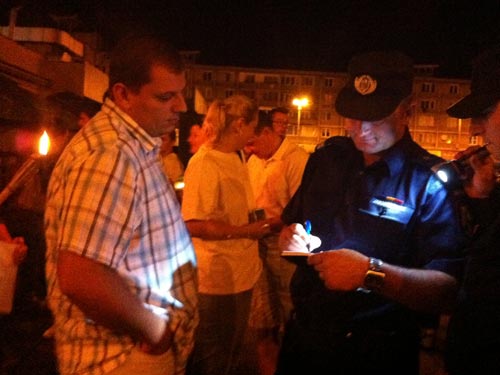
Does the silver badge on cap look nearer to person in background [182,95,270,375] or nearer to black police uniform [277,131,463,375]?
black police uniform [277,131,463,375]

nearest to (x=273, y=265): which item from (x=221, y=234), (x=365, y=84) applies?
(x=221, y=234)

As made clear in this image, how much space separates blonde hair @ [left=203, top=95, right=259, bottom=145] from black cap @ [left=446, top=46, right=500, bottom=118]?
73.5 inches

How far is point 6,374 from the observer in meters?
4.20

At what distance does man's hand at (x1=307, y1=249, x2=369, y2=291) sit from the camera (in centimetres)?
189

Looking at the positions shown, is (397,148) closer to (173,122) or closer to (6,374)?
(173,122)

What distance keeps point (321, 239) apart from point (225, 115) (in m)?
1.64

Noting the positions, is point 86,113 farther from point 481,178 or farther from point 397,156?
point 481,178

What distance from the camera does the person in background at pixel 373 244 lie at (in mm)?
1919

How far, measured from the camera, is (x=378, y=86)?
2186mm

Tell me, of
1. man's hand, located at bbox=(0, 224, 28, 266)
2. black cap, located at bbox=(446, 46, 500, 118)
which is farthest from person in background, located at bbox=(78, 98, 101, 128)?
black cap, located at bbox=(446, 46, 500, 118)

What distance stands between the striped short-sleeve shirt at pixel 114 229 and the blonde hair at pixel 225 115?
158 cm

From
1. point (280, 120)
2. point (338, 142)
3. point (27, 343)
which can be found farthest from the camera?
point (280, 120)

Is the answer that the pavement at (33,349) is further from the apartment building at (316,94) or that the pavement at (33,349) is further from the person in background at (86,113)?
the apartment building at (316,94)

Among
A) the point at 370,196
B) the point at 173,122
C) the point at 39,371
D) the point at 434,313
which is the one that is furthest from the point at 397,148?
the point at 39,371
